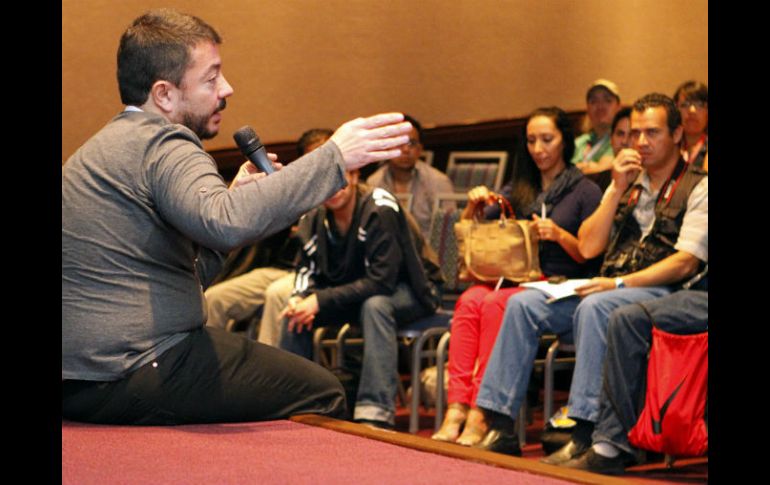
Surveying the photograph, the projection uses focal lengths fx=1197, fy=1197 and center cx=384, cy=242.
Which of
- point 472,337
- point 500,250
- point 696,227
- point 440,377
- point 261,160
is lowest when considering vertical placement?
point 440,377

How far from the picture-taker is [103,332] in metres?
2.25

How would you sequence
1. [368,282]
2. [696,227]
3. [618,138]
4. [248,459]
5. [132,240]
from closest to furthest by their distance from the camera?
1. [248,459]
2. [132,240]
3. [696,227]
4. [368,282]
5. [618,138]

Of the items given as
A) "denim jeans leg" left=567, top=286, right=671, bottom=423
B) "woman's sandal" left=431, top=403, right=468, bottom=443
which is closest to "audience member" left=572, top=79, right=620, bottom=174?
Result: "woman's sandal" left=431, top=403, right=468, bottom=443

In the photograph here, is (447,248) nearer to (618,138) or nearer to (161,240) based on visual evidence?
(618,138)

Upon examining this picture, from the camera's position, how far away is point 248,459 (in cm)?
201

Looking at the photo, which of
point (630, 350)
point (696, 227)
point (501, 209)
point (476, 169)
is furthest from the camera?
point (476, 169)

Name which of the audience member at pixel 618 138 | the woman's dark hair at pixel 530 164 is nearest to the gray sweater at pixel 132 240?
the woman's dark hair at pixel 530 164

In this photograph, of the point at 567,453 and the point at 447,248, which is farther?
the point at 447,248

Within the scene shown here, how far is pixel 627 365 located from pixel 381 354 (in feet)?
3.66

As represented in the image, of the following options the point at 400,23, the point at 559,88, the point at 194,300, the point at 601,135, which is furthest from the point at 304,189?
the point at 559,88

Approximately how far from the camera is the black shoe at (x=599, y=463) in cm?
346

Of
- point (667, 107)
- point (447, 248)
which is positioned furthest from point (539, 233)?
point (447, 248)

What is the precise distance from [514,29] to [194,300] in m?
5.31
